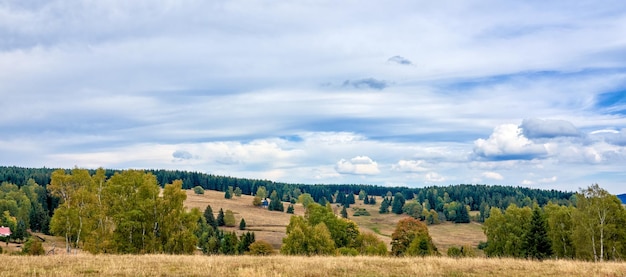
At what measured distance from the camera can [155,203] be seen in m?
49.1

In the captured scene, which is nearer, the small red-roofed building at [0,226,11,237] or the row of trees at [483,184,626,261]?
the row of trees at [483,184,626,261]

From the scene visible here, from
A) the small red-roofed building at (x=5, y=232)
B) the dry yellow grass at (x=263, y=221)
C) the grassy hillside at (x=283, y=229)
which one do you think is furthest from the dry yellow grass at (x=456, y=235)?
the small red-roofed building at (x=5, y=232)

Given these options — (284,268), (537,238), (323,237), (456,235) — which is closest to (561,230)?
(537,238)

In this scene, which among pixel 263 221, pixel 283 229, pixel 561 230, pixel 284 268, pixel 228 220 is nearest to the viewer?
pixel 284 268

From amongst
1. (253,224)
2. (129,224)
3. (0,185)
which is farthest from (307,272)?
(0,185)

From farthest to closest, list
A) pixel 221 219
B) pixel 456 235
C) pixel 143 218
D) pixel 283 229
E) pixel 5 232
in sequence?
pixel 456 235
pixel 221 219
pixel 283 229
pixel 5 232
pixel 143 218

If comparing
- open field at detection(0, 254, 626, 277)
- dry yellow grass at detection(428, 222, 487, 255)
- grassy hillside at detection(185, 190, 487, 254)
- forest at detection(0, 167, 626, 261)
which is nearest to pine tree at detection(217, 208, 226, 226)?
grassy hillside at detection(185, 190, 487, 254)

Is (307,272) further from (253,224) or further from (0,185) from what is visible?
(0,185)

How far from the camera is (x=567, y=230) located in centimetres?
6725

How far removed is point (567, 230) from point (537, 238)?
195 inches

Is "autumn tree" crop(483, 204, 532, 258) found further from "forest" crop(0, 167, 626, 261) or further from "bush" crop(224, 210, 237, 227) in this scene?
"bush" crop(224, 210, 237, 227)

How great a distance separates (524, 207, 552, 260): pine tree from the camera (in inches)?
2778

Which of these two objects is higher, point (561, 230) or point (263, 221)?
point (561, 230)

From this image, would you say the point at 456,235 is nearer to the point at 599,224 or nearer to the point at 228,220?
the point at 228,220
